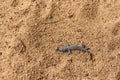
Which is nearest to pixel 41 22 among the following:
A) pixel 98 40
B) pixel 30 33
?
pixel 30 33

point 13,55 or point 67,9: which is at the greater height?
point 67,9

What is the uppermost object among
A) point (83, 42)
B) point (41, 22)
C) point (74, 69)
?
point (41, 22)

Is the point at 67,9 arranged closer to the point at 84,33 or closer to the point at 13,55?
the point at 84,33

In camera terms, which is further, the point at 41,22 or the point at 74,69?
the point at 41,22

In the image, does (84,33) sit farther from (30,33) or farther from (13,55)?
(13,55)

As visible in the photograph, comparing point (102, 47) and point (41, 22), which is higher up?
point (41, 22)

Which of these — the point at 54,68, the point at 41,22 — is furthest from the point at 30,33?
the point at 54,68
